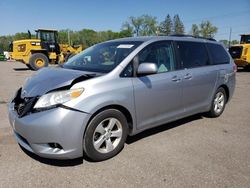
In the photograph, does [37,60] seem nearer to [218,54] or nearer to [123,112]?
[218,54]

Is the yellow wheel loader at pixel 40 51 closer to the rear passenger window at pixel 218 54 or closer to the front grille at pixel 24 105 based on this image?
the rear passenger window at pixel 218 54

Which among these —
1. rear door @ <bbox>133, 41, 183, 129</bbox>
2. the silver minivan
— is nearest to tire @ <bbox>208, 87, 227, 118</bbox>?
the silver minivan

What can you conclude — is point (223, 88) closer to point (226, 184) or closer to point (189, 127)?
point (189, 127)

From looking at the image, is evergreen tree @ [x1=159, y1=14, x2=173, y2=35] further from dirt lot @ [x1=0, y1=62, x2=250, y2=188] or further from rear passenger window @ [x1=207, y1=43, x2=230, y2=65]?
dirt lot @ [x1=0, y1=62, x2=250, y2=188]

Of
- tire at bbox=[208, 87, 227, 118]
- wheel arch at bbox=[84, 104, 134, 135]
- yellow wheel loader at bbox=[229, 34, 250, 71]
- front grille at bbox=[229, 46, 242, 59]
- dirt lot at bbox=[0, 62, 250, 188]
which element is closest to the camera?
dirt lot at bbox=[0, 62, 250, 188]

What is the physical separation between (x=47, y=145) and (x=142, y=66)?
1669 millimetres

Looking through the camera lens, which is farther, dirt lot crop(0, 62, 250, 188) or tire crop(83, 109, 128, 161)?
tire crop(83, 109, 128, 161)

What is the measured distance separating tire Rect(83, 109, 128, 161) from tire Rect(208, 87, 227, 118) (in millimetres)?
2652

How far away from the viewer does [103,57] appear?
4.17 m

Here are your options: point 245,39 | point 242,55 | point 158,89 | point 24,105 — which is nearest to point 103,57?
point 158,89

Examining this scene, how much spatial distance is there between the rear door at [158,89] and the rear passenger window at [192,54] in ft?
0.91

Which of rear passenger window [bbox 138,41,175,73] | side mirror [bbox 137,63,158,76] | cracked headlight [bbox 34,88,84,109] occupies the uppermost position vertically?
rear passenger window [bbox 138,41,175,73]

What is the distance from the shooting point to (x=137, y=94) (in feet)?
12.1

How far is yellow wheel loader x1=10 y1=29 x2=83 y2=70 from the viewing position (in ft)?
58.1
